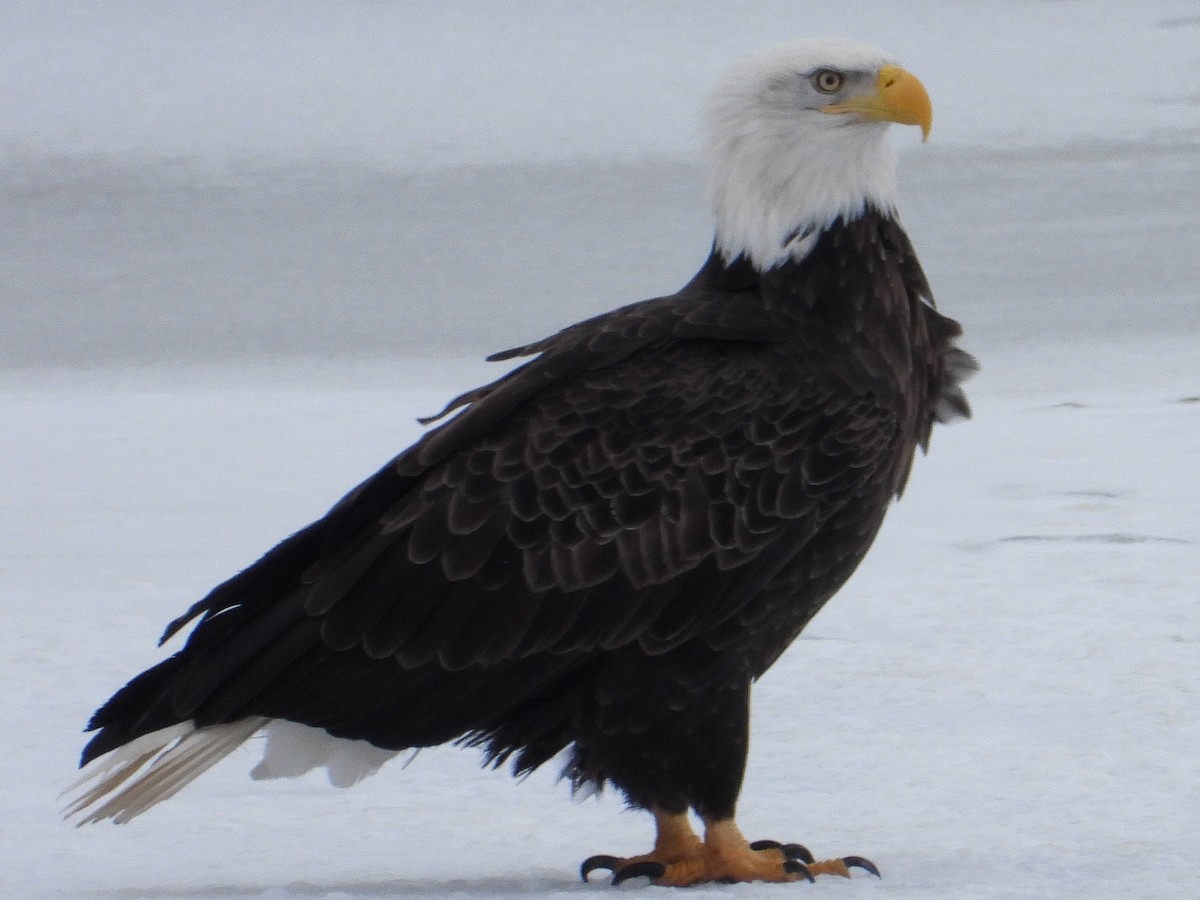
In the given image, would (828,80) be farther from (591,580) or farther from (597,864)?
(597,864)

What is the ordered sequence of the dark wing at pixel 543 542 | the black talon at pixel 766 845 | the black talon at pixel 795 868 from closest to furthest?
the dark wing at pixel 543 542, the black talon at pixel 795 868, the black talon at pixel 766 845

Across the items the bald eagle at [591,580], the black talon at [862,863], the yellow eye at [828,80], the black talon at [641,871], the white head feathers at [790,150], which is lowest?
the black talon at [641,871]

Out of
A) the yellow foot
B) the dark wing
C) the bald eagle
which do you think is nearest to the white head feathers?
the bald eagle

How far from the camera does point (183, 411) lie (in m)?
9.07

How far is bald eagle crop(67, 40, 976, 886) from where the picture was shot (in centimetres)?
435

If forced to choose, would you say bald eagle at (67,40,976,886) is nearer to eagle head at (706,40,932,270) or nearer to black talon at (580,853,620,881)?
→ black talon at (580,853,620,881)

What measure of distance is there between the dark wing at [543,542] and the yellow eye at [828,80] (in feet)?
1.90

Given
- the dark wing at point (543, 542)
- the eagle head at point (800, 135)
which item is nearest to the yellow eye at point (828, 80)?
the eagle head at point (800, 135)

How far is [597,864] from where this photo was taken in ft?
14.9

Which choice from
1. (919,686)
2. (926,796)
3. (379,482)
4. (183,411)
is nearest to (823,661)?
(919,686)

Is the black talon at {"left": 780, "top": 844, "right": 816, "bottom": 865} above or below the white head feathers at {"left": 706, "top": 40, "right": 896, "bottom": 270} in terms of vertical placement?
below

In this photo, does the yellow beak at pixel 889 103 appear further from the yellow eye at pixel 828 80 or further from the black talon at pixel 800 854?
the black talon at pixel 800 854

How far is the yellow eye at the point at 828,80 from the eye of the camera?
464cm

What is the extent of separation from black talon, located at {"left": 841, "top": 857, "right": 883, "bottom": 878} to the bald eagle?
Answer: 10 millimetres
